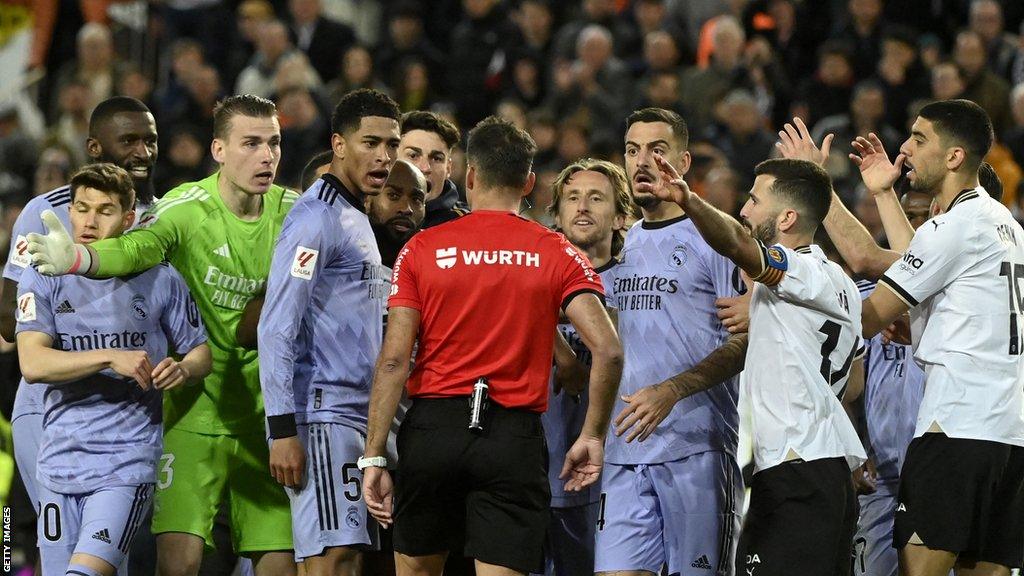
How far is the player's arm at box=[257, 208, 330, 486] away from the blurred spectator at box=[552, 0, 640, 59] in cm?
906

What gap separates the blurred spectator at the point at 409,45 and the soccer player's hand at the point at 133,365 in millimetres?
9772

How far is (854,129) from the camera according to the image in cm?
1333

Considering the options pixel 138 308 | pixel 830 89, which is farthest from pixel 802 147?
pixel 830 89

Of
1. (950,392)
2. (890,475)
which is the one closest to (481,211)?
(950,392)

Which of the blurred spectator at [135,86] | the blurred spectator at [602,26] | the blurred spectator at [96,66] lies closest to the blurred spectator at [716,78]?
the blurred spectator at [602,26]

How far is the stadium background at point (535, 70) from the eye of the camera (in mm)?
13227

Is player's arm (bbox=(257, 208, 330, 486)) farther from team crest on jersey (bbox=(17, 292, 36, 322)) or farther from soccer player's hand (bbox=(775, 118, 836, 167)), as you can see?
soccer player's hand (bbox=(775, 118, 836, 167))

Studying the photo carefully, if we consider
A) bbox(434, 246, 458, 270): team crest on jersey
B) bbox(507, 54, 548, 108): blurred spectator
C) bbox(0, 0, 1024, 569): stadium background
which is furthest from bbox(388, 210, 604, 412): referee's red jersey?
bbox(507, 54, 548, 108): blurred spectator

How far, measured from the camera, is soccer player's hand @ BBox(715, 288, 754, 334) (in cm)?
672

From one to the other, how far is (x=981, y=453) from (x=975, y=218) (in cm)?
109

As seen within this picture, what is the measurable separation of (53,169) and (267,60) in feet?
8.91

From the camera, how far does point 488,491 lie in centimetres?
598

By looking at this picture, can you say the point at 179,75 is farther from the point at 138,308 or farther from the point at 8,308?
the point at 138,308

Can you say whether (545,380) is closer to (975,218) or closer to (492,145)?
(492,145)
